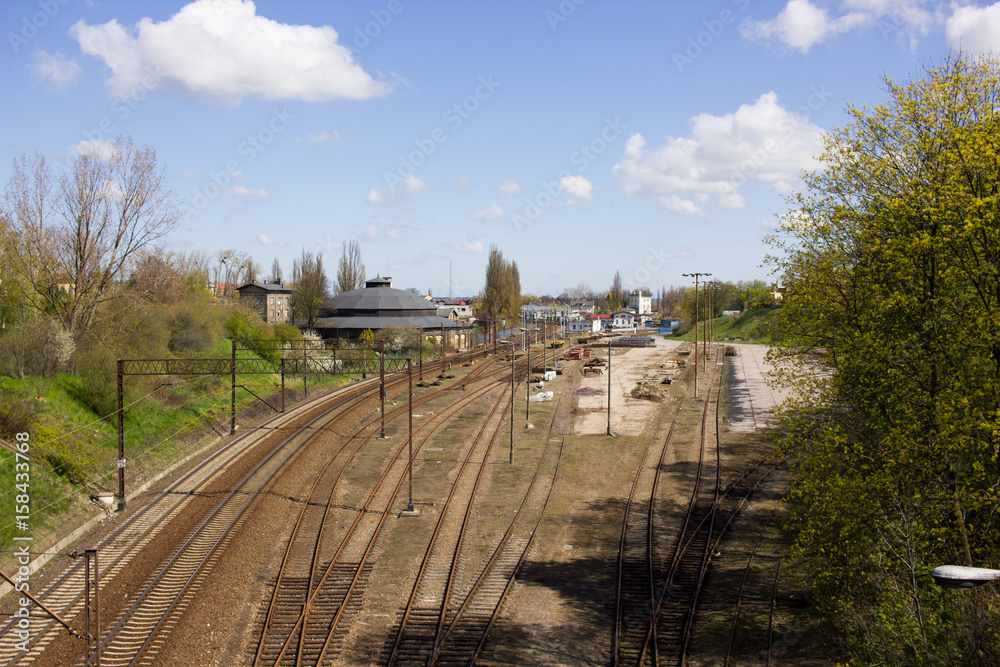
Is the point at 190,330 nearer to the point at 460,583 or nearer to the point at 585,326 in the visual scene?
the point at 460,583

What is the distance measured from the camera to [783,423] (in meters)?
12.5


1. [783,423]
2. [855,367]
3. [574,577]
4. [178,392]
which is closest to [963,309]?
[855,367]

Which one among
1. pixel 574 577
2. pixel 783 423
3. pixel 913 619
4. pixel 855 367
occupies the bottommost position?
pixel 574 577

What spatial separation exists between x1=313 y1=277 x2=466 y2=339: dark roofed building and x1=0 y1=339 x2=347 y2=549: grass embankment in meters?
31.3

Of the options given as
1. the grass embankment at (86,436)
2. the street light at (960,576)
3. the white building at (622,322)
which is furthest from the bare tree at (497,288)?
the street light at (960,576)

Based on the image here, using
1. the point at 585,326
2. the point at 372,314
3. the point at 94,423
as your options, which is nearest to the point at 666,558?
the point at 94,423

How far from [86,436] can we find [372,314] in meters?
47.5

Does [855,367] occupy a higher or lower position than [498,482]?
higher

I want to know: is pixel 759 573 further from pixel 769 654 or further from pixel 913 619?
pixel 913 619

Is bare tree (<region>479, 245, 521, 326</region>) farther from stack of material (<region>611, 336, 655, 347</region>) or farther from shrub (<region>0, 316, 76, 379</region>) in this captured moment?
shrub (<region>0, 316, 76, 379</region>)

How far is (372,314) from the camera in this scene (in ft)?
235

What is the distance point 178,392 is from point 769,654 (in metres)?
29.7

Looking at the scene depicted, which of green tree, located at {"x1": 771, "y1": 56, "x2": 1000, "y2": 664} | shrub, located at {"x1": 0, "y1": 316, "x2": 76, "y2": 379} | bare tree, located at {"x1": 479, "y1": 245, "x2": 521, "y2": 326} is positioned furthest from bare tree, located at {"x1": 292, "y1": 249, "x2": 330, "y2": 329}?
green tree, located at {"x1": 771, "y1": 56, "x2": 1000, "y2": 664}

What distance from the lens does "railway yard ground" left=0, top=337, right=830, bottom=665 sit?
43.2ft
